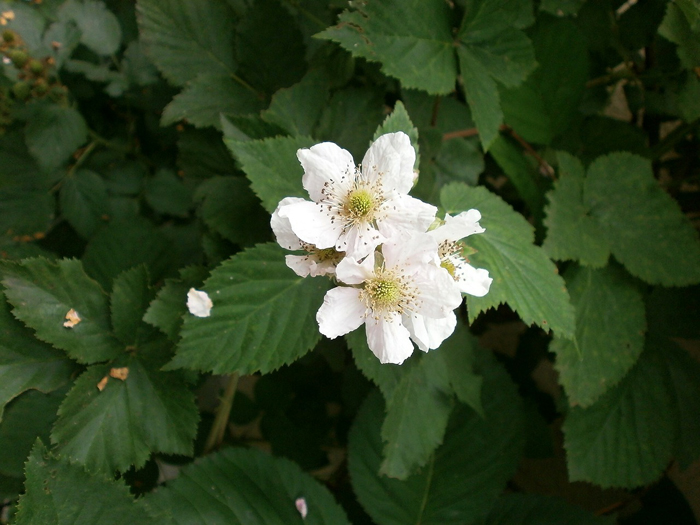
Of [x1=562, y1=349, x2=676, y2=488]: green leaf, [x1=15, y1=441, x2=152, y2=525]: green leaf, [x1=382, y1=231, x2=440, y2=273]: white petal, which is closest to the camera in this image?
[x1=382, y1=231, x2=440, y2=273]: white petal

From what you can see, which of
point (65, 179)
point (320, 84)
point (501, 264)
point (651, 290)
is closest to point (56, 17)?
point (65, 179)

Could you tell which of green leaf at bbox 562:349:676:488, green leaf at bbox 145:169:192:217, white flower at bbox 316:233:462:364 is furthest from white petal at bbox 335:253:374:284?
green leaf at bbox 145:169:192:217

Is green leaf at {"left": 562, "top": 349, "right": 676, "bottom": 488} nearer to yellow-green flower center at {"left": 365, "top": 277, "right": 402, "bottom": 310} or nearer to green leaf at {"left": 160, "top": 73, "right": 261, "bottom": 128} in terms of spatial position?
yellow-green flower center at {"left": 365, "top": 277, "right": 402, "bottom": 310}

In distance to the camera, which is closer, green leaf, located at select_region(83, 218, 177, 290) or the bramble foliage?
the bramble foliage

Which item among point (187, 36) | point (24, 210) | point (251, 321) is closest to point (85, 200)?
point (24, 210)

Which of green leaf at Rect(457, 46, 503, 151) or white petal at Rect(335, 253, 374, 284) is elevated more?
green leaf at Rect(457, 46, 503, 151)

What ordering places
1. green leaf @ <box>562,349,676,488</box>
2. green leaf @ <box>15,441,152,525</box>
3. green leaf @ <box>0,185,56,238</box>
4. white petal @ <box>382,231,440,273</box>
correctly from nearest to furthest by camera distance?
1. white petal @ <box>382,231,440,273</box>
2. green leaf @ <box>15,441,152,525</box>
3. green leaf @ <box>562,349,676,488</box>
4. green leaf @ <box>0,185,56,238</box>

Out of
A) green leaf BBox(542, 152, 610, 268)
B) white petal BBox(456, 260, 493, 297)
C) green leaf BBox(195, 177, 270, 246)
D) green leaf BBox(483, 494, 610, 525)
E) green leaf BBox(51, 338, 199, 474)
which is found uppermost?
white petal BBox(456, 260, 493, 297)

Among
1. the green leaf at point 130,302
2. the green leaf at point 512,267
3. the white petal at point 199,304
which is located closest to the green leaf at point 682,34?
the green leaf at point 512,267
